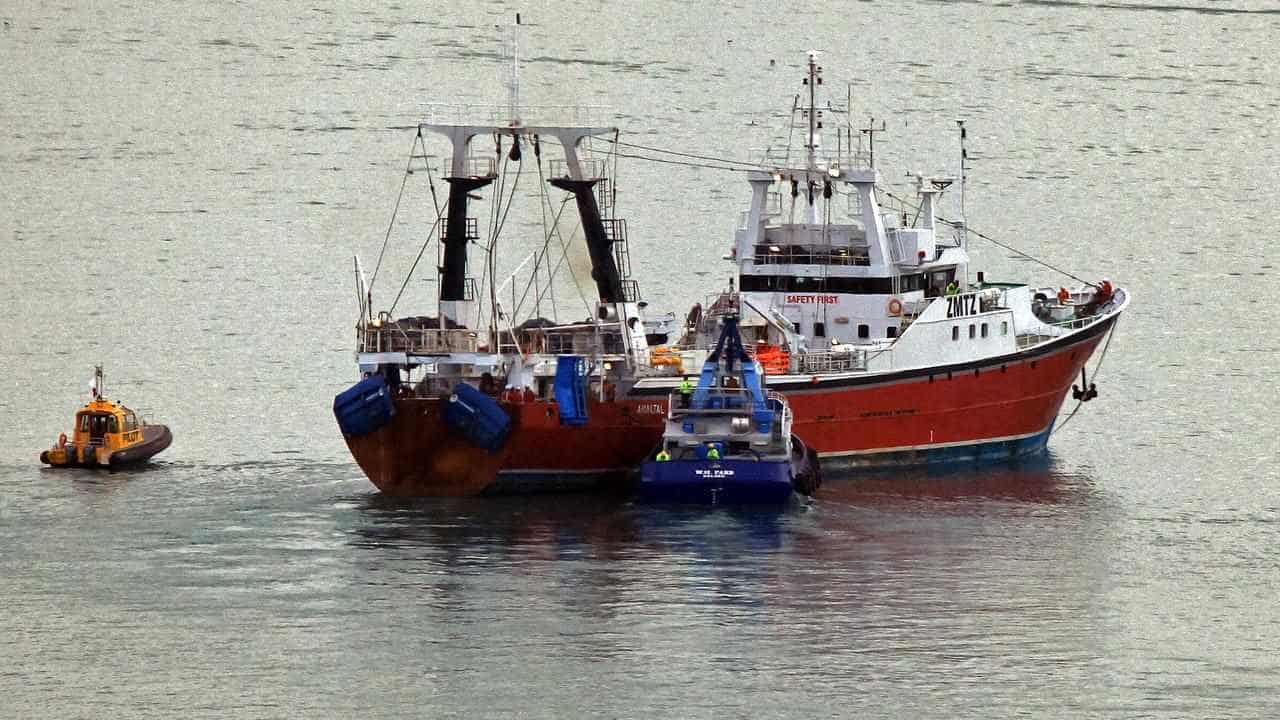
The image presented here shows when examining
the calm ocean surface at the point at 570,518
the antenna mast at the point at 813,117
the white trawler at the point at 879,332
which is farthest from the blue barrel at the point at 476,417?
the antenna mast at the point at 813,117

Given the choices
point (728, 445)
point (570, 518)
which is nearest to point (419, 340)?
point (570, 518)

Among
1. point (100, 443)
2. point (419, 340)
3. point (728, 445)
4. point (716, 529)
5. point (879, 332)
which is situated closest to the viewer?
point (716, 529)

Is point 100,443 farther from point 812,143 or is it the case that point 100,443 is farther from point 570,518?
point 812,143

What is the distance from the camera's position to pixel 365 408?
249 feet

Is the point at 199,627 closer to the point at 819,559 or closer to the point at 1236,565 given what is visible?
the point at 819,559

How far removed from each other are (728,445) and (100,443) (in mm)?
17018

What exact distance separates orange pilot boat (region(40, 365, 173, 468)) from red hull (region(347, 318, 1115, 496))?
6965mm

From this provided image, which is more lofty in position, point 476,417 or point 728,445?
point 476,417

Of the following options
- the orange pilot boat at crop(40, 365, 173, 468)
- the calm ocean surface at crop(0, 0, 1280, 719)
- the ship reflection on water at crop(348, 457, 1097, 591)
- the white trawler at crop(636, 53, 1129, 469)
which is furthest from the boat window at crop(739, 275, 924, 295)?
the orange pilot boat at crop(40, 365, 173, 468)

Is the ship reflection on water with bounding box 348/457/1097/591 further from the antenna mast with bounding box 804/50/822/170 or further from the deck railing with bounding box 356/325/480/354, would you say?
the antenna mast with bounding box 804/50/822/170

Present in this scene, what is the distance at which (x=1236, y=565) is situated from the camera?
233 feet

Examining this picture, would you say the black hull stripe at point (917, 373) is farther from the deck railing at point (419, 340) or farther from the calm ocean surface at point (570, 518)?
the deck railing at point (419, 340)

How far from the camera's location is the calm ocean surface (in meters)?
60.0

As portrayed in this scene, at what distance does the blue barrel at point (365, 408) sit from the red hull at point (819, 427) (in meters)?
0.41
